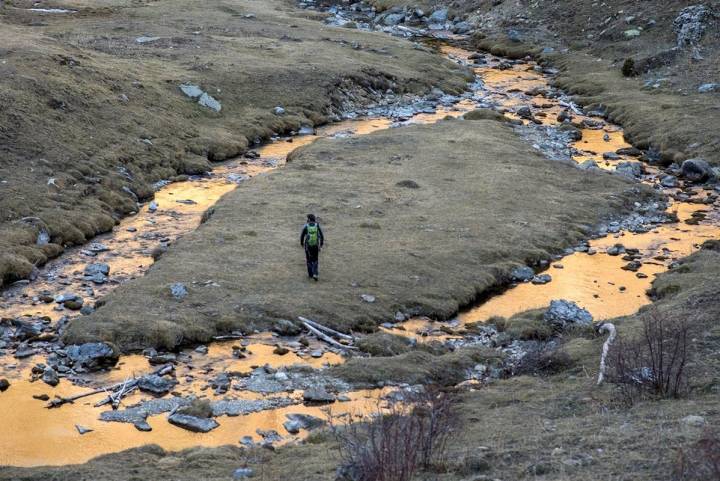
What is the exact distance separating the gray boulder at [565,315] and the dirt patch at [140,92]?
1903 cm

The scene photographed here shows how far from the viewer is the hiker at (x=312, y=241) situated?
33688 millimetres

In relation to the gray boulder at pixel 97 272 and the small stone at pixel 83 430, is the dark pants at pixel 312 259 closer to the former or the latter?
the gray boulder at pixel 97 272

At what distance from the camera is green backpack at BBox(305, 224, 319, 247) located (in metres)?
33.6

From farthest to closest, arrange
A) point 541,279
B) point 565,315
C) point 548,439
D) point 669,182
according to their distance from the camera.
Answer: point 669,182 → point 541,279 → point 565,315 → point 548,439

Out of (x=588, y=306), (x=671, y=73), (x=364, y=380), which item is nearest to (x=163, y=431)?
(x=364, y=380)

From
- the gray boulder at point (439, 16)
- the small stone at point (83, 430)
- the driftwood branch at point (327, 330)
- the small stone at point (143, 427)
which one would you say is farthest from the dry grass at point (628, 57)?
the small stone at point (83, 430)

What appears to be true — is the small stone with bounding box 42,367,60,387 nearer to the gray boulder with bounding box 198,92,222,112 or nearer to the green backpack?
the green backpack

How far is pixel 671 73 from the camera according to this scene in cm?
7056

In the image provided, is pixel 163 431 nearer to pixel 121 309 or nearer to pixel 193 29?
pixel 121 309

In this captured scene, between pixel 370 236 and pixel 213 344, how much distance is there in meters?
11.1

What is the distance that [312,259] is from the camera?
34219mm

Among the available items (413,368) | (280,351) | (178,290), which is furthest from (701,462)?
(178,290)

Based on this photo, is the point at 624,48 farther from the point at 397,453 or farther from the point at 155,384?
the point at 397,453

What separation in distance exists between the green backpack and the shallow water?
176 inches
